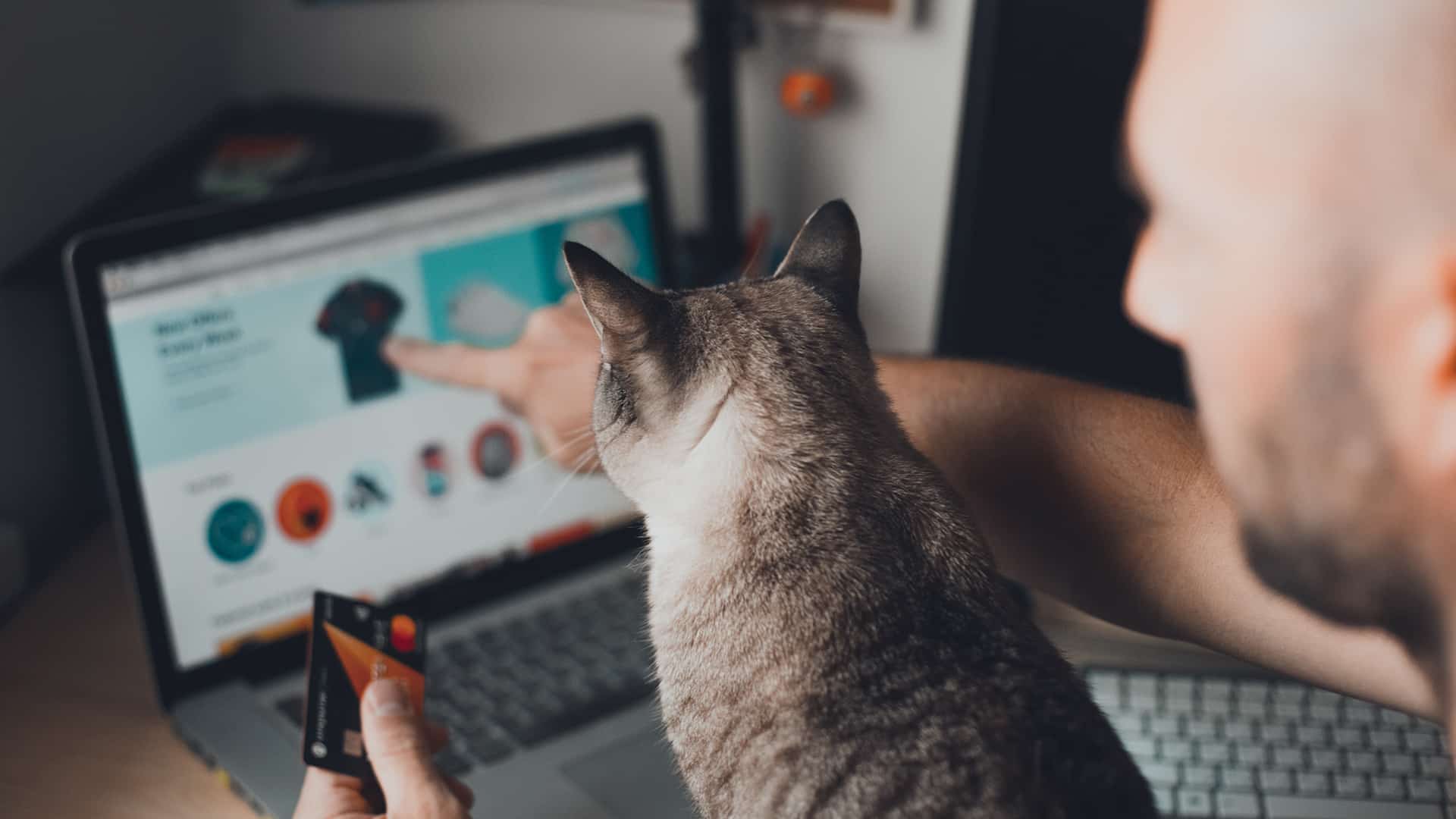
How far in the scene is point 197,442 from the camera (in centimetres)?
90

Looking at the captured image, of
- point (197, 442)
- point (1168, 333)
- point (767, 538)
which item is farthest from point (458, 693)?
point (1168, 333)

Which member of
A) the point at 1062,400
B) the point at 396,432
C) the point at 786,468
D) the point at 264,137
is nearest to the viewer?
the point at 786,468

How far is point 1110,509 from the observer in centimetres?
83

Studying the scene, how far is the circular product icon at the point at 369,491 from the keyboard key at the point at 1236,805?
70 centimetres

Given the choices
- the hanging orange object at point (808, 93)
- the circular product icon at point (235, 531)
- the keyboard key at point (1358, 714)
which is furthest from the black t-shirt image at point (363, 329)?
the keyboard key at point (1358, 714)

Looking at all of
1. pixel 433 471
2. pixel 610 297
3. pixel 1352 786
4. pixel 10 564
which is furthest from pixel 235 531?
pixel 1352 786

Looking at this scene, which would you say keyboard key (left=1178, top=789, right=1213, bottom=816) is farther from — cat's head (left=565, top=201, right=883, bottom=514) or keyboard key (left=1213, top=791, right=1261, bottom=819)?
cat's head (left=565, top=201, right=883, bottom=514)

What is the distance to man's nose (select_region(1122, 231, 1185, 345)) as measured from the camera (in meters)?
0.55

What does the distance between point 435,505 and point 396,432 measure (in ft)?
0.25

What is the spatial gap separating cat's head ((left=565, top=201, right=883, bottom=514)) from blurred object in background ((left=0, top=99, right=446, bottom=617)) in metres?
0.47

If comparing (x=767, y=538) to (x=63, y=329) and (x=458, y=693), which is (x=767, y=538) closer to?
(x=458, y=693)

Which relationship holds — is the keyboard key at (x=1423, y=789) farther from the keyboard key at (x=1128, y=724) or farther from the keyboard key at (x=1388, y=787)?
the keyboard key at (x=1128, y=724)

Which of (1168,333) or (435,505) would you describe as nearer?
(1168,333)

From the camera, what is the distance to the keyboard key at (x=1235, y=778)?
87 centimetres
